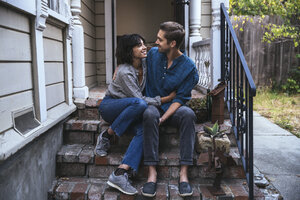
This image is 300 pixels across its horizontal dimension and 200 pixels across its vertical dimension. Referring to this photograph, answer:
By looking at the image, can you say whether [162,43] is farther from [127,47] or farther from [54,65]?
[54,65]

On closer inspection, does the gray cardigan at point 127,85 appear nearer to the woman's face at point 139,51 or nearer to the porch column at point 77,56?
the woman's face at point 139,51

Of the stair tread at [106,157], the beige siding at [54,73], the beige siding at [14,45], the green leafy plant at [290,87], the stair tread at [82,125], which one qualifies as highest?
the beige siding at [14,45]

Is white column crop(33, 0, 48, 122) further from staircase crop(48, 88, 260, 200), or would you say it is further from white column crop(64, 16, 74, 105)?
white column crop(64, 16, 74, 105)

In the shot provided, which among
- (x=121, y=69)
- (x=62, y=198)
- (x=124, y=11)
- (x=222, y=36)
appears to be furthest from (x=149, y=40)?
(x=62, y=198)

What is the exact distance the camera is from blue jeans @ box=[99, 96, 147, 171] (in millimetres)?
2184

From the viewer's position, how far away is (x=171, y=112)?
2303mm

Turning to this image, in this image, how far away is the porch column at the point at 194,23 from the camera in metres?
3.89

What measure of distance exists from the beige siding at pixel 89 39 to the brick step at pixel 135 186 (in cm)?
174

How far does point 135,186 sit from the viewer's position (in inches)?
85.9

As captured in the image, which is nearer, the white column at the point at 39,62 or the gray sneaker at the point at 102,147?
the white column at the point at 39,62

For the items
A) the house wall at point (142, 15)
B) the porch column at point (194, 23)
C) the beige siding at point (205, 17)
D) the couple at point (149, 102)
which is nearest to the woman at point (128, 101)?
the couple at point (149, 102)

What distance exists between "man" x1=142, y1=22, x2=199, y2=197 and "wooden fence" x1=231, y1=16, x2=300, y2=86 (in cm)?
484

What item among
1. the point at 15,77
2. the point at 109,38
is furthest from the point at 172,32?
the point at 109,38

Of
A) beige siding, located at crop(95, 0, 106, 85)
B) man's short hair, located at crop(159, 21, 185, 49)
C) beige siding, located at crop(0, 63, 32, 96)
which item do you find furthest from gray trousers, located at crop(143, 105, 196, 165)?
beige siding, located at crop(95, 0, 106, 85)
